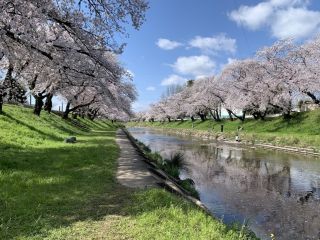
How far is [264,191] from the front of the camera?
1883cm

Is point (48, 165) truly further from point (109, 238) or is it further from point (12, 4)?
point (109, 238)

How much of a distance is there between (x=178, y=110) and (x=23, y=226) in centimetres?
11630

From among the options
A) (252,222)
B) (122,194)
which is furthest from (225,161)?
(122,194)

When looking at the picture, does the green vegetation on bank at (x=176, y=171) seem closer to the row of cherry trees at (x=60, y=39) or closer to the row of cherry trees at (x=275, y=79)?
the row of cherry trees at (x=60, y=39)

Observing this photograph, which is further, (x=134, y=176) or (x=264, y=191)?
(x=264, y=191)

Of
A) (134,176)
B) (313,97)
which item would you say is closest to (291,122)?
(313,97)

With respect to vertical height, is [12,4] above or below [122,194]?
above

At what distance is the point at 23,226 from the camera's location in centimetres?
771

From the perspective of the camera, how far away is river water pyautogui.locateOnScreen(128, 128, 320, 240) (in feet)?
42.9

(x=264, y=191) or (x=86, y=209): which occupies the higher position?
(x=86, y=209)

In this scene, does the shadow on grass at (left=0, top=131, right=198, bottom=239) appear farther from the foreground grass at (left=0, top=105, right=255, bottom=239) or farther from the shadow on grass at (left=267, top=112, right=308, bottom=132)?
the shadow on grass at (left=267, top=112, right=308, bottom=132)

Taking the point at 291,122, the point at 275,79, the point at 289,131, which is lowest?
the point at 289,131

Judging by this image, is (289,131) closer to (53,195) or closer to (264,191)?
(264,191)

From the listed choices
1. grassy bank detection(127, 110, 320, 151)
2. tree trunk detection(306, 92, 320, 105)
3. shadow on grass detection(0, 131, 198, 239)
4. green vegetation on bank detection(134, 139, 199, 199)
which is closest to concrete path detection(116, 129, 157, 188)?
shadow on grass detection(0, 131, 198, 239)
